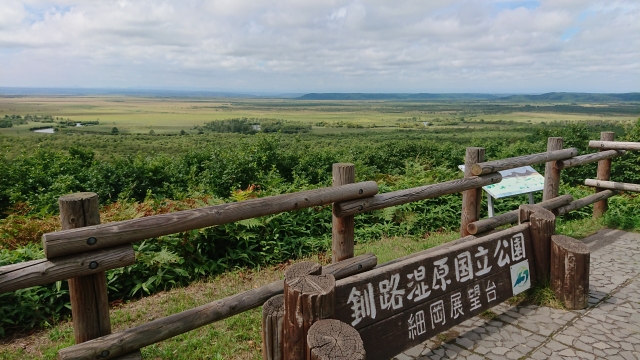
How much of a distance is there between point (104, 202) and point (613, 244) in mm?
7977

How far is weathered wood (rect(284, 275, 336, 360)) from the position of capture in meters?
2.15

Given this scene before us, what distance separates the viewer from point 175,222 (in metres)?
2.39

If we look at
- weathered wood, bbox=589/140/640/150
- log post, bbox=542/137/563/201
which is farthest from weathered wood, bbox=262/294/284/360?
weathered wood, bbox=589/140/640/150

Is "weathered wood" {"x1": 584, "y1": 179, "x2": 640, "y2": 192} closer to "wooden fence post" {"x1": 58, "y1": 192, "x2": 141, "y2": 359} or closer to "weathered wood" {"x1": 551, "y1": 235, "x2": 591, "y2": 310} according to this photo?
"weathered wood" {"x1": 551, "y1": 235, "x2": 591, "y2": 310}

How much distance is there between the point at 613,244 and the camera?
532 cm

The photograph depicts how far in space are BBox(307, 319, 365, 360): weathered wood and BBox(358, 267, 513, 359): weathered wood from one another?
1.29ft

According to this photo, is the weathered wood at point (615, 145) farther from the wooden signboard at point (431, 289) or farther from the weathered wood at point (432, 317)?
A: the weathered wood at point (432, 317)

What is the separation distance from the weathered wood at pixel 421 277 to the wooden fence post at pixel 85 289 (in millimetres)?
1201

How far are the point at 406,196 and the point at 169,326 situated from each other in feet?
6.51

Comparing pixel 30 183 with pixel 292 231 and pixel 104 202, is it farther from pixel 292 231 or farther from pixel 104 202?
pixel 292 231

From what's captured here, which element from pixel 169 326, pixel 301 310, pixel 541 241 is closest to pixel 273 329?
pixel 301 310

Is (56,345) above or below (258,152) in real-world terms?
below

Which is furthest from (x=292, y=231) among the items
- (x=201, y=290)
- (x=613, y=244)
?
(x=613, y=244)

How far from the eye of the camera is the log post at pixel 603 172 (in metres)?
6.14
